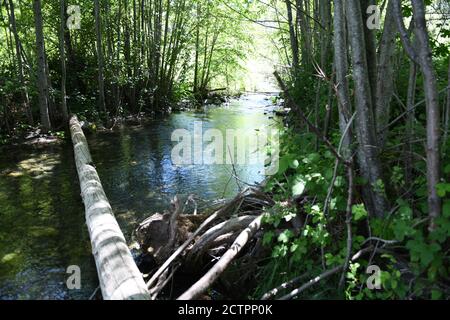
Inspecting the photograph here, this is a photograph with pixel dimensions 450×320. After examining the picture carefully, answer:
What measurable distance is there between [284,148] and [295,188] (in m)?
0.85

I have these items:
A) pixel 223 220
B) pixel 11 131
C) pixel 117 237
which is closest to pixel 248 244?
pixel 223 220

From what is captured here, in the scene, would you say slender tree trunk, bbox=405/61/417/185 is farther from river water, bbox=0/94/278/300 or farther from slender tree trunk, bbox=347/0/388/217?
river water, bbox=0/94/278/300

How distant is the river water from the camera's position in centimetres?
417

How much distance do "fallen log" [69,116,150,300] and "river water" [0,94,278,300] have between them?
1.68ft

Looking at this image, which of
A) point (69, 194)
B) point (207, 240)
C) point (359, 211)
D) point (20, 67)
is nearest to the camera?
point (359, 211)

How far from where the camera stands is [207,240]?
3.90m

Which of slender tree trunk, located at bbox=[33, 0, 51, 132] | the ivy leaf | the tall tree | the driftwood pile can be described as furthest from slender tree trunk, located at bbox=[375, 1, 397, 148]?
slender tree trunk, located at bbox=[33, 0, 51, 132]

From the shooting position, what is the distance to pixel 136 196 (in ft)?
21.5

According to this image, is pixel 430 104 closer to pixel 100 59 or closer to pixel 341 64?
pixel 341 64

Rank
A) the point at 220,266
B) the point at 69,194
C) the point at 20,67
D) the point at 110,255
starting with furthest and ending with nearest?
1. the point at 20,67
2. the point at 69,194
3. the point at 110,255
4. the point at 220,266

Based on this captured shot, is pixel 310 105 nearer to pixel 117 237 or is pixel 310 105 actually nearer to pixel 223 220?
pixel 223 220

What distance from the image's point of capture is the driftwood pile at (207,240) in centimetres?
369

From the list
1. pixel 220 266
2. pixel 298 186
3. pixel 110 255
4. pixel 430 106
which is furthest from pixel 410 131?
pixel 110 255

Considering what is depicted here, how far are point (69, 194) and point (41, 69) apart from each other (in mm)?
4879
